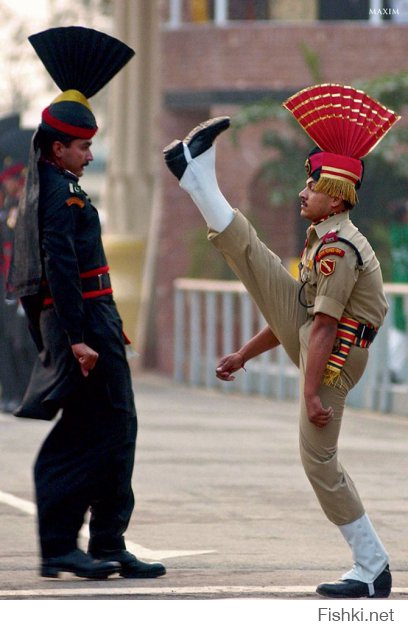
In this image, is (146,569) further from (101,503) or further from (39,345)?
(39,345)

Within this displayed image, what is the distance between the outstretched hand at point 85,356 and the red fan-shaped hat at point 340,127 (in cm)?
112

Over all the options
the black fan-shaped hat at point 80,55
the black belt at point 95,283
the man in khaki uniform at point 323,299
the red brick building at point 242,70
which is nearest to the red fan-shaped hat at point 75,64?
the black fan-shaped hat at point 80,55

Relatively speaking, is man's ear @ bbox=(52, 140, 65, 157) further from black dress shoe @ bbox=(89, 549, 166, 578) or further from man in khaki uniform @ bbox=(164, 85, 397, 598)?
black dress shoe @ bbox=(89, 549, 166, 578)

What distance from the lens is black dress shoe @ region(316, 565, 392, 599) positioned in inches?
287

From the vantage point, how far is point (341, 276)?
7176mm

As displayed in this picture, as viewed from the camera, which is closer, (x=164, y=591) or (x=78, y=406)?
(x=164, y=591)

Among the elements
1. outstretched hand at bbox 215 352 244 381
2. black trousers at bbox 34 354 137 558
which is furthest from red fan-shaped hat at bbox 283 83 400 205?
black trousers at bbox 34 354 137 558

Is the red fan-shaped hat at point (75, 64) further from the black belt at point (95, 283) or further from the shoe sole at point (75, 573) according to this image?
the shoe sole at point (75, 573)

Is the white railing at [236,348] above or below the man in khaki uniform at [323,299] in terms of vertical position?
below

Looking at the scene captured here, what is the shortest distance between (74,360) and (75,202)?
0.62m

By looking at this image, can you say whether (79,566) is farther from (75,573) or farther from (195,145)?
(195,145)

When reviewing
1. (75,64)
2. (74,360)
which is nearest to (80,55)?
(75,64)

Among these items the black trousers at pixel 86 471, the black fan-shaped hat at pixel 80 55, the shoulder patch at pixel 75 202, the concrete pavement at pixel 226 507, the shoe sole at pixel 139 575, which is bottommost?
the concrete pavement at pixel 226 507

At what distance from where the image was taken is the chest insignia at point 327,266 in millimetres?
7195
